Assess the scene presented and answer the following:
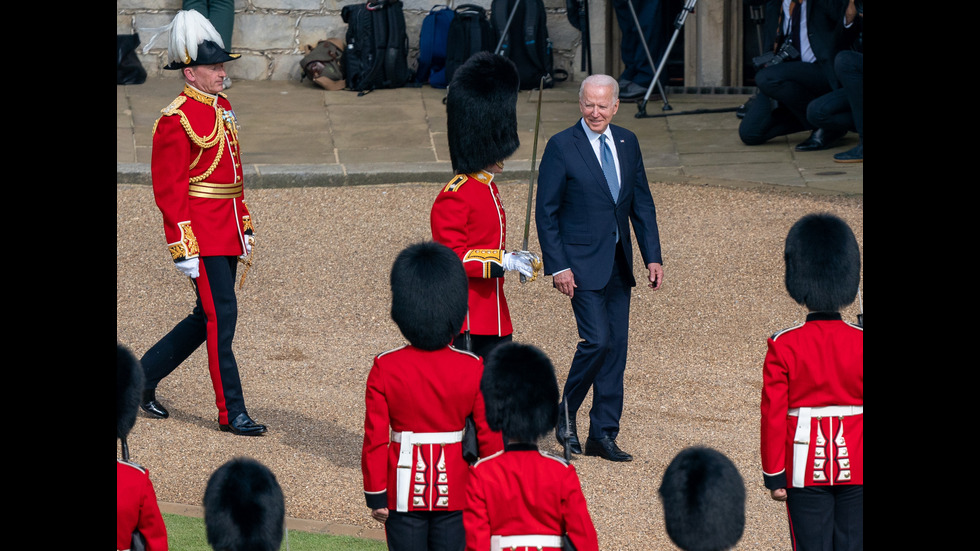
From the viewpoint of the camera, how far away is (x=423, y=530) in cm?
344

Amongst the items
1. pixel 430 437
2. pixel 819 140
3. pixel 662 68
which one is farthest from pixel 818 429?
pixel 662 68

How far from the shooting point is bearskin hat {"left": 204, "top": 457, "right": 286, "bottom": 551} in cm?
271

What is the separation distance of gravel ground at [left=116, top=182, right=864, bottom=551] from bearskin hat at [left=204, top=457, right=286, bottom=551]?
163 cm

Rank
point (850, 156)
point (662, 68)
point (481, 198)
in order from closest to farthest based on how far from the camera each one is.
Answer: point (481, 198) → point (850, 156) → point (662, 68)

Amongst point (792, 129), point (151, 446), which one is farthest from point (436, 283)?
point (792, 129)

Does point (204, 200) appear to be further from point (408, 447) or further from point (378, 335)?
point (408, 447)

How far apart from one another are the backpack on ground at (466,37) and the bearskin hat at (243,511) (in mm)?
8410

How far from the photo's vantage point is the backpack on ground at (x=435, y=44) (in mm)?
11242

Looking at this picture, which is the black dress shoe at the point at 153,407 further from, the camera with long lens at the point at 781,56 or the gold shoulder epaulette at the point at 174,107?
the camera with long lens at the point at 781,56

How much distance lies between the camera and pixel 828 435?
352 centimetres

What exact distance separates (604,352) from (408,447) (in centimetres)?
168

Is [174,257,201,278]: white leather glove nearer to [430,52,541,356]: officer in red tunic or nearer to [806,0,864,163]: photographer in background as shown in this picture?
[430,52,541,356]: officer in red tunic

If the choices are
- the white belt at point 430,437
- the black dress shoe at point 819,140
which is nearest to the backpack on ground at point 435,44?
the black dress shoe at point 819,140
